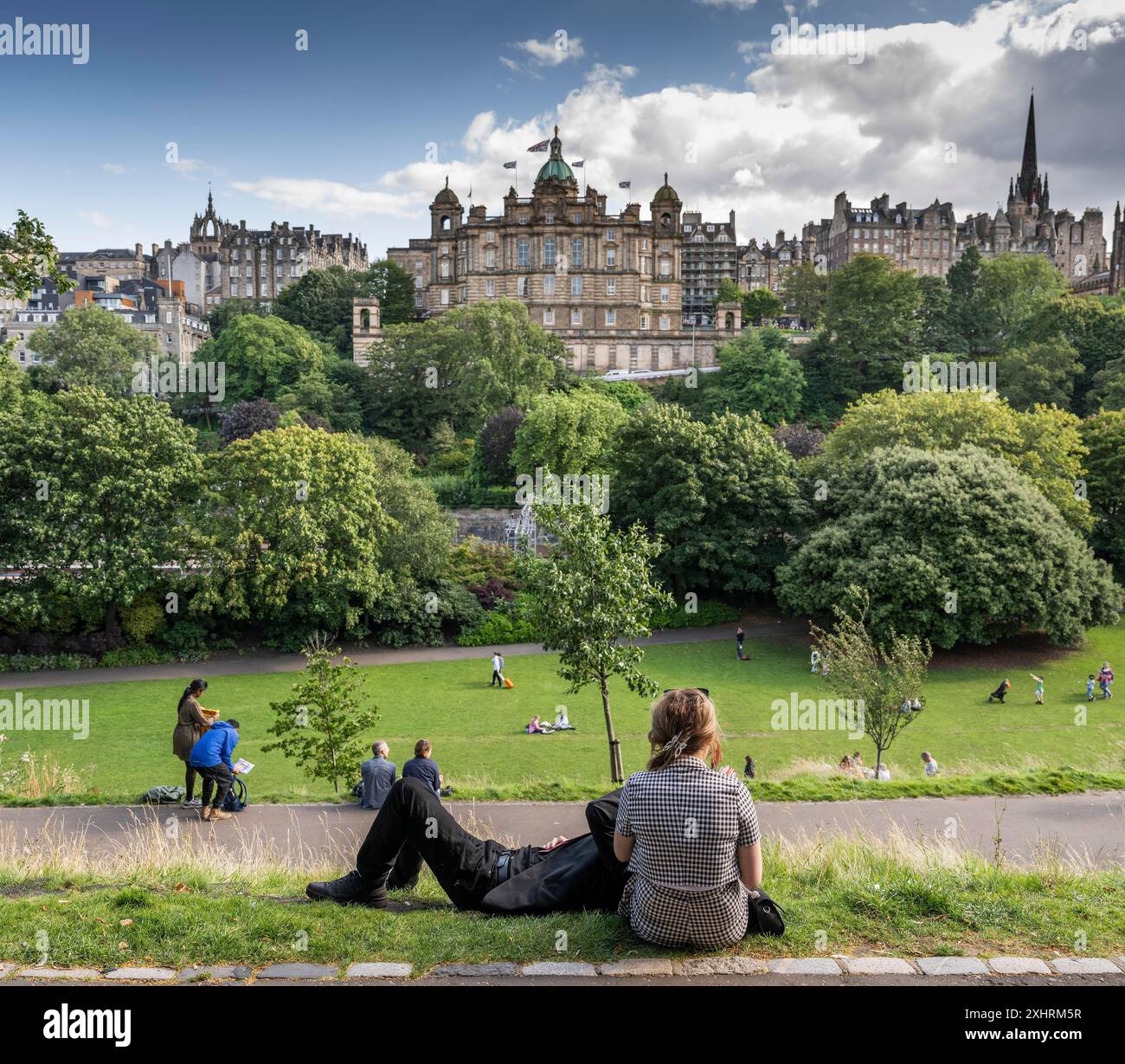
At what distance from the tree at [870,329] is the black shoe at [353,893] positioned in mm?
70383

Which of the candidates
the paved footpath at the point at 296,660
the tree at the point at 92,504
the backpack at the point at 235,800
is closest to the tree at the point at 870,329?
the paved footpath at the point at 296,660

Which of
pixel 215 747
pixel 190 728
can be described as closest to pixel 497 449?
pixel 190 728

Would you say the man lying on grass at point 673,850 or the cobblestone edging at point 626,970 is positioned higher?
the man lying on grass at point 673,850

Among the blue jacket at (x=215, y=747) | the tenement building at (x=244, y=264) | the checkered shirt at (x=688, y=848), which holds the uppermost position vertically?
the tenement building at (x=244, y=264)

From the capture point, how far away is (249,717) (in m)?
26.8

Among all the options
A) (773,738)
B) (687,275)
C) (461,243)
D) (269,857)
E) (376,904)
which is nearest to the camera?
(376,904)

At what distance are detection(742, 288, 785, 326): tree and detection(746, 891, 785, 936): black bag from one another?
107m

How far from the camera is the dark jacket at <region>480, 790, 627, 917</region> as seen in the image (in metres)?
7.07

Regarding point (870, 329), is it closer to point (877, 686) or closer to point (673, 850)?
point (877, 686)

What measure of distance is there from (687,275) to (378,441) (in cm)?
9761

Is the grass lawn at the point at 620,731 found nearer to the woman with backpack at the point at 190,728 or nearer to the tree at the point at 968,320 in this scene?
the woman with backpack at the point at 190,728

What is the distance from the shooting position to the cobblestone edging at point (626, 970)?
20.4 ft
